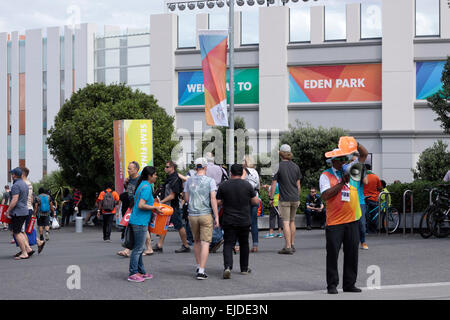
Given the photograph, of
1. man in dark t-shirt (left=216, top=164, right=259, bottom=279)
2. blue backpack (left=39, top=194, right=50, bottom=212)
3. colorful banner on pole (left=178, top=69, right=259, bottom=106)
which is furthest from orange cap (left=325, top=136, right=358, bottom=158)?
colorful banner on pole (left=178, top=69, right=259, bottom=106)

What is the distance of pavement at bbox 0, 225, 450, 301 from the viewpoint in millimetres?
8695

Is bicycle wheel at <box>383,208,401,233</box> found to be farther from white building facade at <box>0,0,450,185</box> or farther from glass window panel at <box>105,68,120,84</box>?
glass window panel at <box>105,68,120,84</box>

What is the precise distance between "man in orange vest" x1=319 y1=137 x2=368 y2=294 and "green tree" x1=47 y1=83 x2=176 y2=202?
70.8 ft

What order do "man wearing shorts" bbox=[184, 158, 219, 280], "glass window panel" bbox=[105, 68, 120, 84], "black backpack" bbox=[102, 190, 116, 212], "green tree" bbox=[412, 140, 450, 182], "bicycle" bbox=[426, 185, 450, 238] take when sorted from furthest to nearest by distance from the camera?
A: "glass window panel" bbox=[105, 68, 120, 84] → "green tree" bbox=[412, 140, 450, 182] → "black backpack" bbox=[102, 190, 116, 212] → "bicycle" bbox=[426, 185, 450, 238] → "man wearing shorts" bbox=[184, 158, 219, 280]

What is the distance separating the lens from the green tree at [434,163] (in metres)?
33.6

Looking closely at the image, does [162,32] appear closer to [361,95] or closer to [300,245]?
[361,95]

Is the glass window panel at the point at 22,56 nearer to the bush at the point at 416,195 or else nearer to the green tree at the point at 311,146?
the green tree at the point at 311,146

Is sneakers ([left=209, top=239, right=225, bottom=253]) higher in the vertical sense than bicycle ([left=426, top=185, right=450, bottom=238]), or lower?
lower

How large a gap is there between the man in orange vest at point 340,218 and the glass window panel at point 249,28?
33.3 meters

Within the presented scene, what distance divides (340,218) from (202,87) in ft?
111

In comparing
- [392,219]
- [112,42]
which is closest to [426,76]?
[392,219]

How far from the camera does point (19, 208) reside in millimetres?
13180

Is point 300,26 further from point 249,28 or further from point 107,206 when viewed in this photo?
point 107,206

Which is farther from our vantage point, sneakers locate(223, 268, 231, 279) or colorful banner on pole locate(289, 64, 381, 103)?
colorful banner on pole locate(289, 64, 381, 103)
